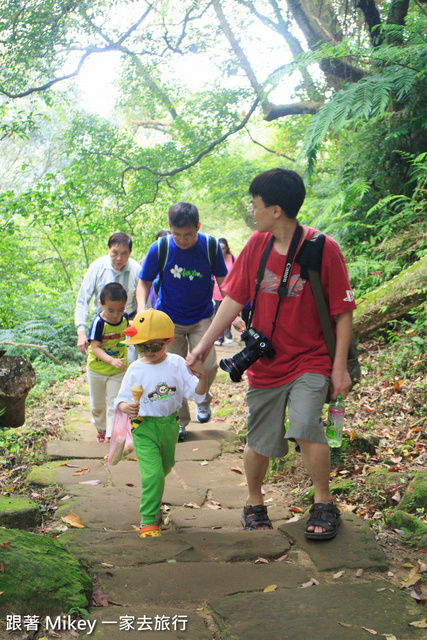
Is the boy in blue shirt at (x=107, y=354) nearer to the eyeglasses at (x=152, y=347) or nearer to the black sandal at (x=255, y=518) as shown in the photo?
the eyeglasses at (x=152, y=347)

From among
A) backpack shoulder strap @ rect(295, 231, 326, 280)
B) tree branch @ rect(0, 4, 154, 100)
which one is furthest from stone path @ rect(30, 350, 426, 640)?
tree branch @ rect(0, 4, 154, 100)

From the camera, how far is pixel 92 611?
2.12 metres

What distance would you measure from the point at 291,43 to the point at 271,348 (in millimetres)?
11578

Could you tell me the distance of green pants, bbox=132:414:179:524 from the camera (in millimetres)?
3328

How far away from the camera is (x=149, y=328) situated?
3.44 meters

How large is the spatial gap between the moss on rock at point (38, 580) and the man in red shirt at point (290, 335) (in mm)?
1324

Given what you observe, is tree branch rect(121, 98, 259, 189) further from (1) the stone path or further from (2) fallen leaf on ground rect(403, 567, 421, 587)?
(2) fallen leaf on ground rect(403, 567, 421, 587)

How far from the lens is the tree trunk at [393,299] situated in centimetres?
626

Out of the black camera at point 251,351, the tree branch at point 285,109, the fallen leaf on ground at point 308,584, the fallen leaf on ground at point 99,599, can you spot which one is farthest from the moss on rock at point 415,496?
the tree branch at point 285,109

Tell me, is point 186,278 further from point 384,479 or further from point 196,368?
point 384,479

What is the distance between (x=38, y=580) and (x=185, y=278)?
3213 mm

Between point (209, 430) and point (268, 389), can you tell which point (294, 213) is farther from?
point (209, 430)

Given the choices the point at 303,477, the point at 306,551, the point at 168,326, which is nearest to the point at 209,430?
the point at 303,477

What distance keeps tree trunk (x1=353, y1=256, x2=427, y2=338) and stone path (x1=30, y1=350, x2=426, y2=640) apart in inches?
126
